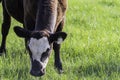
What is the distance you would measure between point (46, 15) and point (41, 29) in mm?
278

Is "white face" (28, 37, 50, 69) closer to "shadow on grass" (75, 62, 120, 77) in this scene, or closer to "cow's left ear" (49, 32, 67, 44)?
"cow's left ear" (49, 32, 67, 44)

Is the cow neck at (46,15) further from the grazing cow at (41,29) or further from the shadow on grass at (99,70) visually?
the shadow on grass at (99,70)

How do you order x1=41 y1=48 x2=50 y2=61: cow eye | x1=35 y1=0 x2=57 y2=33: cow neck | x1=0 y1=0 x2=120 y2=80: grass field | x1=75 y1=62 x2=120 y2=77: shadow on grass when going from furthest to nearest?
1. x1=75 y1=62 x2=120 y2=77: shadow on grass
2. x1=0 y1=0 x2=120 y2=80: grass field
3. x1=35 y1=0 x2=57 y2=33: cow neck
4. x1=41 y1=48 x2=50 y2=61: cow eye

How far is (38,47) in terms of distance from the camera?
5781 millimetres

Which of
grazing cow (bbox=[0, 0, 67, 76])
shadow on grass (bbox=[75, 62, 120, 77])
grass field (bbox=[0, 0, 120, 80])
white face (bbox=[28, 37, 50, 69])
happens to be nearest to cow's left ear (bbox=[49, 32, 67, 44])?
grazing cow (bbox=[0, 0, 67, 76])

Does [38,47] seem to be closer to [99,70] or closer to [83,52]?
[99,70]

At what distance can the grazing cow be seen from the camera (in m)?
5.82

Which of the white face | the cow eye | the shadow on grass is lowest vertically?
the shadow on grass

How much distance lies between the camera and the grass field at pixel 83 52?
22.5ft

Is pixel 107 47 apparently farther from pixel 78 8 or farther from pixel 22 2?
pixel 78 8

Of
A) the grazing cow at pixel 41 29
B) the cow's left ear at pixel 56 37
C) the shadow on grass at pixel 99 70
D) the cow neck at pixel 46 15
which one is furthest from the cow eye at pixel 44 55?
the shadow on grass at pixel 99 70

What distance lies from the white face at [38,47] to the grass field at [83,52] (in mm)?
788

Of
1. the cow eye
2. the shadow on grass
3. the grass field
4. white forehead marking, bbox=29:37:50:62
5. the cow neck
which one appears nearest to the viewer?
white forehead marking, bbox=29:37:50:62

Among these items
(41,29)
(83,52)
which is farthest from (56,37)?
(83,52)
